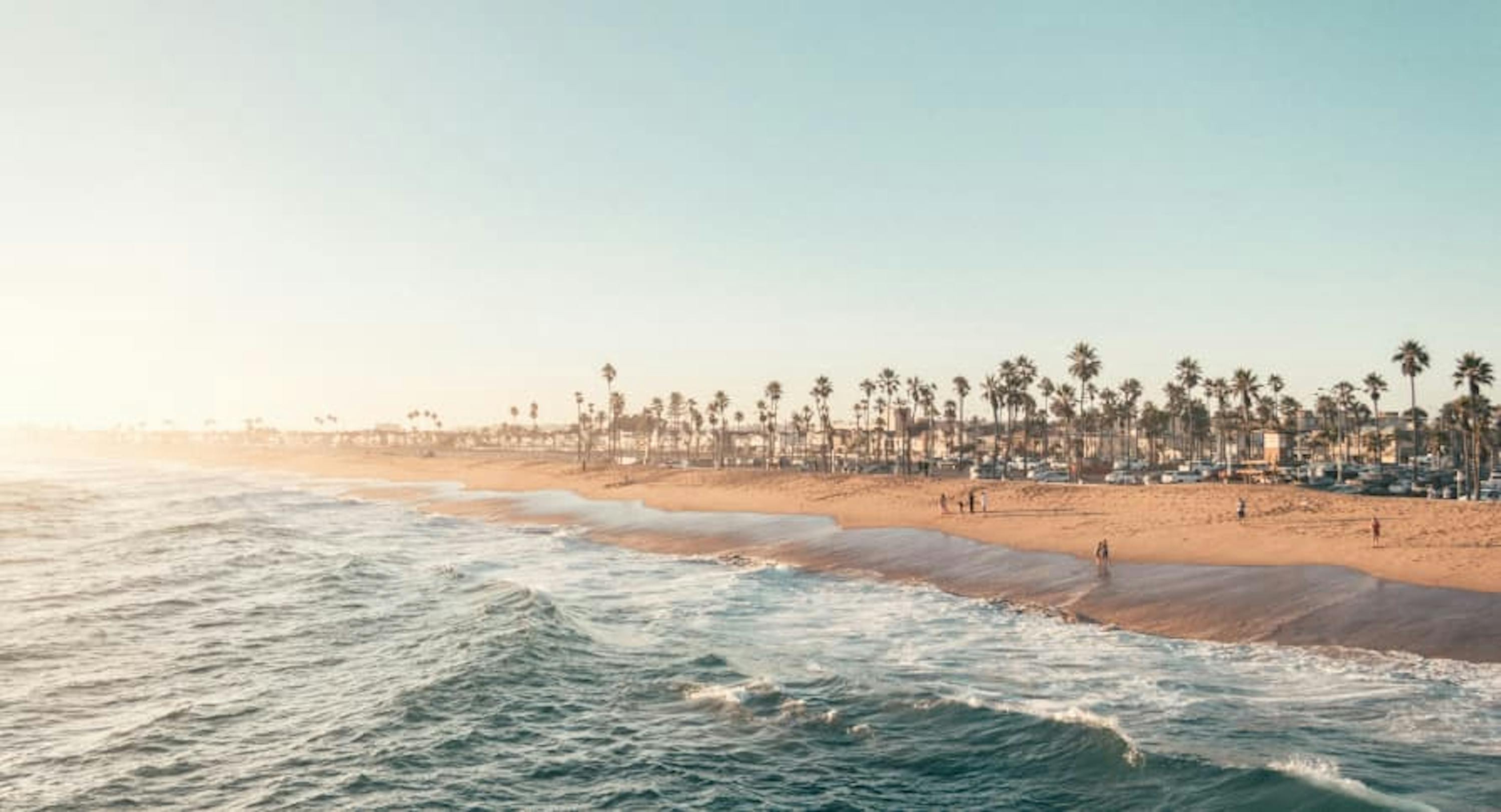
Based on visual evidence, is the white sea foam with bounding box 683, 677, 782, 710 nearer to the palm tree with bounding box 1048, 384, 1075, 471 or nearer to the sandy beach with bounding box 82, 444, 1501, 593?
the sandy beach with bounding box 82, 444, 1501, 593

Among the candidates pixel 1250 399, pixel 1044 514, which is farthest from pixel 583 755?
pixel 1250 399

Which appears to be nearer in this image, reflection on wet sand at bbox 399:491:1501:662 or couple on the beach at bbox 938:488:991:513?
reflection on wet sand at bbox 399:491:1501:662

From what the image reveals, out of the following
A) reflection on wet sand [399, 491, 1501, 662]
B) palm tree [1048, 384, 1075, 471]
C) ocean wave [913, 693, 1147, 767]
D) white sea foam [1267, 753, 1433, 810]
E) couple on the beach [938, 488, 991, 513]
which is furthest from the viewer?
palm tree [1048, 384, 1075, 471]

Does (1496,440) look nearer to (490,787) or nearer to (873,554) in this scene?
(873,554)

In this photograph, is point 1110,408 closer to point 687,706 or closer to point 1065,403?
point 1065,403

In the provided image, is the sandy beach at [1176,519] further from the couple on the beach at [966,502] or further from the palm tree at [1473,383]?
the palm tree at [1473,383]

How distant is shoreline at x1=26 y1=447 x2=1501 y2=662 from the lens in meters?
27.1

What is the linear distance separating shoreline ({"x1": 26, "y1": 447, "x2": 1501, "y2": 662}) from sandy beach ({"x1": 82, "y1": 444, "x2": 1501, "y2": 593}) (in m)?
0.26

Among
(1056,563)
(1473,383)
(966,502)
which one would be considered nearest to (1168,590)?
(1056,563)

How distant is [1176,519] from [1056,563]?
11.5 metres

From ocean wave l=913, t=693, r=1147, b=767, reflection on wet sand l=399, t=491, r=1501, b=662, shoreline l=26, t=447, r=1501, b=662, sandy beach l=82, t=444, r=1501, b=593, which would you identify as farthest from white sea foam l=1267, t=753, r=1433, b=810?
sandy beach l=82, t=444, r=1501, b=593

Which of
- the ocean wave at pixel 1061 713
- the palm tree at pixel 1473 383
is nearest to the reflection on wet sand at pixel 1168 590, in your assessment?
the ocean wave at pixel 1061 713

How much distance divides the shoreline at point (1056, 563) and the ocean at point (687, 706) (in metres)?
2.22

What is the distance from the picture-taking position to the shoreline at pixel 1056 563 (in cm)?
2714
